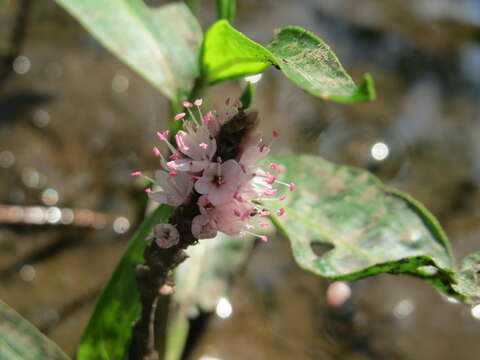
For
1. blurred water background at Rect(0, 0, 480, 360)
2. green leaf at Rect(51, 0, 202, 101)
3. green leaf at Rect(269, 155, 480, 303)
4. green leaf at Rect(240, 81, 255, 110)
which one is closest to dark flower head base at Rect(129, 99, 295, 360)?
green leaf at Rect(269, 155, 480, 303)

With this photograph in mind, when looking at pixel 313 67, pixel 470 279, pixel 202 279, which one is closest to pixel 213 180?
pixel 313 67

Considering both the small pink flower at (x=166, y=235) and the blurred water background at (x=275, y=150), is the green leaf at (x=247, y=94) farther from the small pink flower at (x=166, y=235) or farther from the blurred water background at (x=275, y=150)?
the blurred water background at (x=275, y=150)

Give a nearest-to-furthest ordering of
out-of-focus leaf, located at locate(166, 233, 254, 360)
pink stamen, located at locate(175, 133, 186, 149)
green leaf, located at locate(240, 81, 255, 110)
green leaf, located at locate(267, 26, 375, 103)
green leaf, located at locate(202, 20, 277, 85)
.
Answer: green leaf, located at locate(267, 26, 375, 103), pink stamen, located at locate(175, 133, 186, 149), green leaf, located at locate(202, 20, 277, 85), green leaf, located at locate(240, 81, 255, 110), out-of-focus leaf, located at locate(166, 233, 254, 360)

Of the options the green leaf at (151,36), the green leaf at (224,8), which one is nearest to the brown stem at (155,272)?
the green leaf at (151,36)

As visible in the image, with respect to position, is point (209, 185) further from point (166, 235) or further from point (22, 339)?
point (22, 339)

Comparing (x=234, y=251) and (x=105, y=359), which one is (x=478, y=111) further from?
(x=105, y=359)

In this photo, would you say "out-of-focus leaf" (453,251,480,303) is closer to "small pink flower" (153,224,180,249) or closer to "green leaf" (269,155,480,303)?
"green leaf" (269,155,480,303)

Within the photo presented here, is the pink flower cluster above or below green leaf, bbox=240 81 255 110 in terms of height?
above
